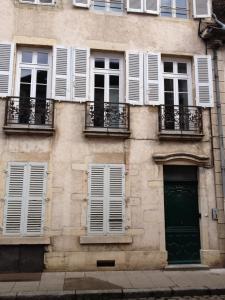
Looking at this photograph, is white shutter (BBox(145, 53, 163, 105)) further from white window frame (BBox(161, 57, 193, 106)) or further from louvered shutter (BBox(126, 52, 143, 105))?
white window frame (BBox(161, 57, 193, 106))

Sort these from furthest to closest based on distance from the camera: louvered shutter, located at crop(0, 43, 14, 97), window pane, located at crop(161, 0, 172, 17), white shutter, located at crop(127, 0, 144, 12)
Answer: window pane, located at crop(161, 0, 172, 17) → white shutter, located at crop(127, 0, 144, 12) → louvered shutter, located at crop(0, 43, 14, 97)

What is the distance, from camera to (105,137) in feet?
30.0

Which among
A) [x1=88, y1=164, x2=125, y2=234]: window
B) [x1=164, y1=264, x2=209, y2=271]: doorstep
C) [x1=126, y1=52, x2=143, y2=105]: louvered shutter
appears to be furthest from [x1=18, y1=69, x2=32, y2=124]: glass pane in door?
[x1=164, y1=264, x2=209, y2=271]: doorstep

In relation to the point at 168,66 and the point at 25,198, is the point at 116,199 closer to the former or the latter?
the point at 25,198

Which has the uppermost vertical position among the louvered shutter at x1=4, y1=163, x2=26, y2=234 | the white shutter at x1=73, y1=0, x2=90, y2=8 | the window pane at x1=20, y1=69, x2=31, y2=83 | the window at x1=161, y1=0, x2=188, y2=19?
the window at x1=161, y1=0, x2=188, y2=19

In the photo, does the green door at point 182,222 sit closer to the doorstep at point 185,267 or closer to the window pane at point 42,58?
the doorstep at point 185,267

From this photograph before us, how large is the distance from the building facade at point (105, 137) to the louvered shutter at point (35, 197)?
1.0 inches

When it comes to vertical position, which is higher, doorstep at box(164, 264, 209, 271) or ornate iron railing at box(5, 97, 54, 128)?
ornate iron railing at box(5, 97, 54, 128)

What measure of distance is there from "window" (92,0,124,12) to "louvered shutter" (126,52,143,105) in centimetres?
147

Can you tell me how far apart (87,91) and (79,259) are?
4.27m

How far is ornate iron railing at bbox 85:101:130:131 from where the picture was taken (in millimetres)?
9250

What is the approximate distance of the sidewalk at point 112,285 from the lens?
664cm

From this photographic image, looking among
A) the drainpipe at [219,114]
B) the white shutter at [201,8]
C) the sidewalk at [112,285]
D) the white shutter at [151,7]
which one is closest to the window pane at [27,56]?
the white shutter at [151,7]

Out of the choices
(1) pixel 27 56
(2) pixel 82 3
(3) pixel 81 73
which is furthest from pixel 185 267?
(2) pixel 82 3
